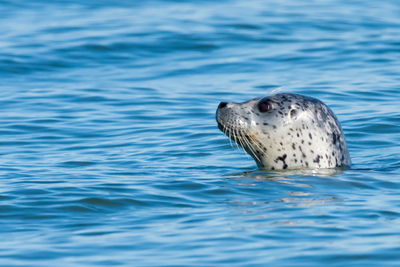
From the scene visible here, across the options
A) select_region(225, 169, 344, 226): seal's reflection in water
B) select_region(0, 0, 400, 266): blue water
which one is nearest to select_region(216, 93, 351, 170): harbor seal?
select_region(225, 169, 344, 226): seal's reflection in water

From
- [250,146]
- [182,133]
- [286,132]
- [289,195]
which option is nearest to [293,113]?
[286,132]

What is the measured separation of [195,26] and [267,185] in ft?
39.3

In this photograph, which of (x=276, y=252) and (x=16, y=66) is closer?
(x=276, y=252)

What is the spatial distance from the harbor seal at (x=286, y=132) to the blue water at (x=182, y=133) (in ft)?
1.28

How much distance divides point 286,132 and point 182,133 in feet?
9.88

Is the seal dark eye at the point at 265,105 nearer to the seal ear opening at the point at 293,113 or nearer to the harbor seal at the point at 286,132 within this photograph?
the harbor seal at the point at 286,132

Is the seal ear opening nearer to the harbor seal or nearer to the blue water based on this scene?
the harbor seal

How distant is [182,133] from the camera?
535 inches

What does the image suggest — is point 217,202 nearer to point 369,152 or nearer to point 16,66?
point 369,152

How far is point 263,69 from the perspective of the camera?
1780 cm

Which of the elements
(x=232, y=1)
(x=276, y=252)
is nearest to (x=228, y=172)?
(x=276, y=252)

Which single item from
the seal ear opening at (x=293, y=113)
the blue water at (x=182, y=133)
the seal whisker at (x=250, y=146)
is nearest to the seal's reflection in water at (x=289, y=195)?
the blue water at (x=182, y=133)

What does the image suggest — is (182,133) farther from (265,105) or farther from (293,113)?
(293,113)

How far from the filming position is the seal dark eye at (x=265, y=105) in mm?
10844
